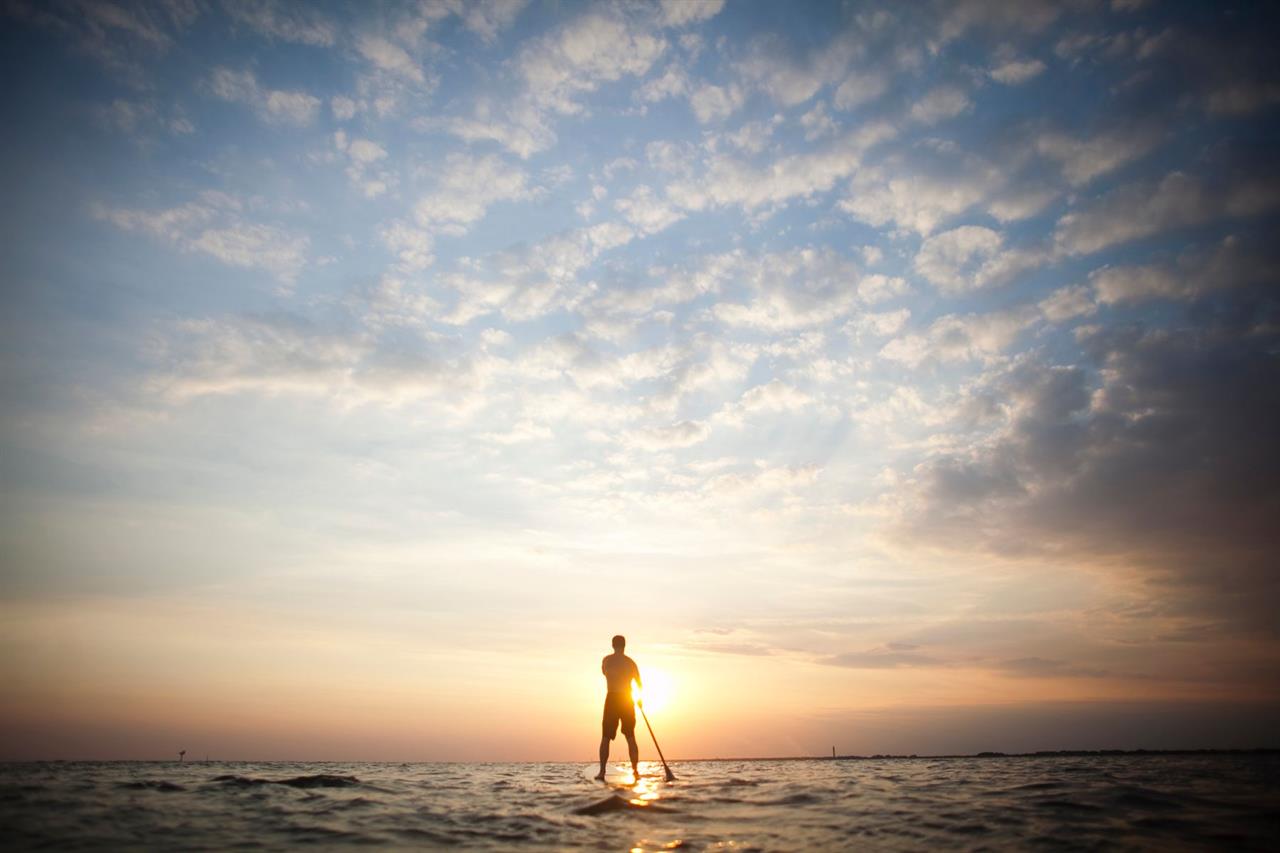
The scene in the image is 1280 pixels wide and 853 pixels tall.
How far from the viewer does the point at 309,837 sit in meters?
8.23

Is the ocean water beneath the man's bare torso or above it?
beneath

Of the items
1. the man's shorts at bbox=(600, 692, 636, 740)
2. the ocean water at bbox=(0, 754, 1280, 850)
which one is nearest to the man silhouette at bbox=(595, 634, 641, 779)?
the man's shorts at bbox=(600, 692, 636, 740)

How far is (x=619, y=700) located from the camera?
56.6ft

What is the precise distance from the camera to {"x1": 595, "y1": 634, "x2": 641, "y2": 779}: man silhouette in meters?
17.0

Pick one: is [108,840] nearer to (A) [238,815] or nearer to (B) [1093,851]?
(A) [238,815]

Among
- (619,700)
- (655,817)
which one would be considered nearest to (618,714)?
(619,700)

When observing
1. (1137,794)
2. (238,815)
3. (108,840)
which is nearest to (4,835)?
(108,840)

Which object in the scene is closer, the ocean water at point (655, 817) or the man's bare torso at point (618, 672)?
the ocean water at point (655, 817)

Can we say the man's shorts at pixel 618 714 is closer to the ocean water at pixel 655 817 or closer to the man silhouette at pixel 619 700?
the man silhouette at pixel 619 700

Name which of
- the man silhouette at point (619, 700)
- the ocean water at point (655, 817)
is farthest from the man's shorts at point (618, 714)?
the ocean water at point (655, 817)

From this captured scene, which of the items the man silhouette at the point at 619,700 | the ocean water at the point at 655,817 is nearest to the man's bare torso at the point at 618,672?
the man silhouette at the point at 619,700

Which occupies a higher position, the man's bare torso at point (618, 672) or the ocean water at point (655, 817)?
the man's bare torso at point (618, 672)

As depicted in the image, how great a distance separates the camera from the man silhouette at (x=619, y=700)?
1705 centimetres

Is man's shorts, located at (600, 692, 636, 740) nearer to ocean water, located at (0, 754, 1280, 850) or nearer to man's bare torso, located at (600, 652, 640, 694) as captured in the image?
man's bare torso, located at (600, 652, 640, 694)
